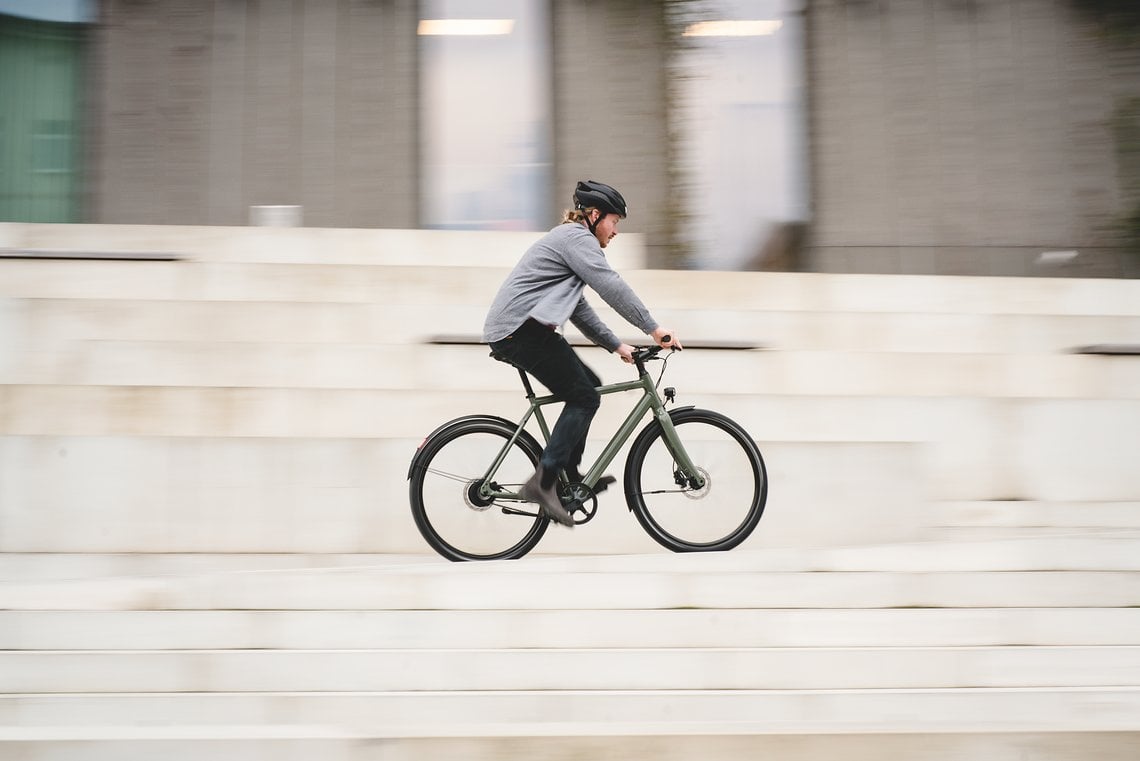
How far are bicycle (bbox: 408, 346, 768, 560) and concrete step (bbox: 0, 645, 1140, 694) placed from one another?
801mm

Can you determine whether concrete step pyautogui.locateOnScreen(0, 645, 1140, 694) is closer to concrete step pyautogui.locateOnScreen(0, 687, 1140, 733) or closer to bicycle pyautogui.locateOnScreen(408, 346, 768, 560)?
concrete step pyautogui.locateOnScreen(0, 687, 1140, 733)

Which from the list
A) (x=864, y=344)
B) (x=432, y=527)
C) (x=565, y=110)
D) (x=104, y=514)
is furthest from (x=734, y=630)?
(x=565, y=110)

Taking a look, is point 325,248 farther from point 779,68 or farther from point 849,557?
point 779,68

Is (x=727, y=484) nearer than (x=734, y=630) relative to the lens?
No

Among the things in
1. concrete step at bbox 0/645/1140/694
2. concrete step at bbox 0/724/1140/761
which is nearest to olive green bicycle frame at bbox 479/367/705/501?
concrete step at bbox 0/645/1140/694

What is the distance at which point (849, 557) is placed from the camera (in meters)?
4.79

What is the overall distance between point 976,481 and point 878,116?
5855mm

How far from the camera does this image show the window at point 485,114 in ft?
36.0

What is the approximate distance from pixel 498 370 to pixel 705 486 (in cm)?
263

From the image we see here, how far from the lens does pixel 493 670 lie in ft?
13.6

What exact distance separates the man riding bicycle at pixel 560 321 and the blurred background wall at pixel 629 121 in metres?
5.81

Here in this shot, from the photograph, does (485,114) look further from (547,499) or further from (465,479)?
(547,499)

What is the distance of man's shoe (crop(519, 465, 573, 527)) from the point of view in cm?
470

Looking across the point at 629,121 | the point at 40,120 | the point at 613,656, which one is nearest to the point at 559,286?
the point at 613,656
